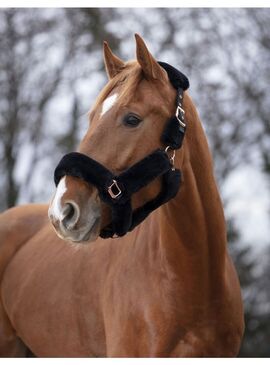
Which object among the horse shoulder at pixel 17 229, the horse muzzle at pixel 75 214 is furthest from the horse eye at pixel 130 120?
the horse shoulder at pixel 17 229

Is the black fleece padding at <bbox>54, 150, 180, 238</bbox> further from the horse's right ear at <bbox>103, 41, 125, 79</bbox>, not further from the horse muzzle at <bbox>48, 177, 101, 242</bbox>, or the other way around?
the horse's right ear at <bbox>103, 41, 125, 79</bbox>

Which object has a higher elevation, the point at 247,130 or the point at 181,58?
the point at 181,58

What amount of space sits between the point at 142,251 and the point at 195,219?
0.41 meters

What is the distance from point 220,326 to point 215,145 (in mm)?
6866

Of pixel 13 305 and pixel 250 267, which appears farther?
pixel 250 267

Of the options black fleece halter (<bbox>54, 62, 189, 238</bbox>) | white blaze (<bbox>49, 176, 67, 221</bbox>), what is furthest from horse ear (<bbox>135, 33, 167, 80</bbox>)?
white blaze (<bbox>49, 176, 67, 221</bbox>)

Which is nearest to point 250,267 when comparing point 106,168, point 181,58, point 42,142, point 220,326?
point 181,58

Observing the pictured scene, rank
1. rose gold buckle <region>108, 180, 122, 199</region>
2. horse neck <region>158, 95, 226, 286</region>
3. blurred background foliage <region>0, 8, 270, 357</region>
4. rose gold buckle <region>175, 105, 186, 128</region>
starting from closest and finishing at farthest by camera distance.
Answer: rose gold buckle <region>108, 180, 122, 199</region>
rose gold buckle <region>175, 105, 186, 128</region>
horse neck <region>158, 95, 226, 286</region>
blurred background foliage <region>0, 8, 270, 357</region>

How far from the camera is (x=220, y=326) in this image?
336 cm

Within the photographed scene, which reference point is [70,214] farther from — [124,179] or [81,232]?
[124,179]

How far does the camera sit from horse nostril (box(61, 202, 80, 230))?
270 centimetres

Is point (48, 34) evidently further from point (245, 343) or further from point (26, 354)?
point (26, 354)

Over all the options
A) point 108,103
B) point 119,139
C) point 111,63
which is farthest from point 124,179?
point 111,63

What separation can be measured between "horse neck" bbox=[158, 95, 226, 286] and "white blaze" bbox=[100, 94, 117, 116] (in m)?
0.41
